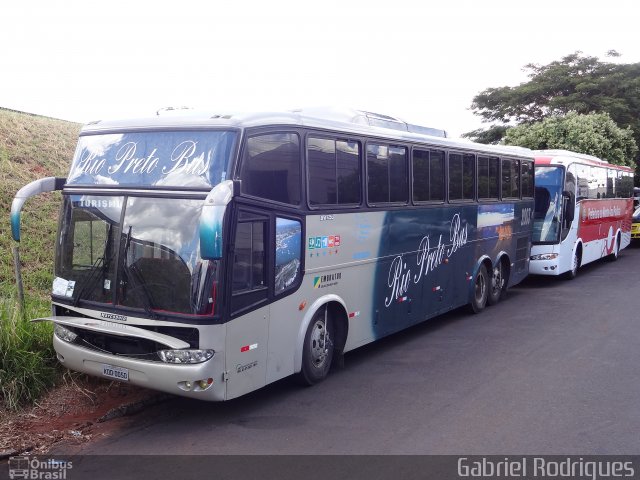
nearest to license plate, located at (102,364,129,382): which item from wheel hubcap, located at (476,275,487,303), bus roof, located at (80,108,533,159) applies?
bus roof, located at (80,108,533,159)

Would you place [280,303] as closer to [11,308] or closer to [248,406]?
[248,406]

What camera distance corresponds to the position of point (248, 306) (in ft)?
20.8

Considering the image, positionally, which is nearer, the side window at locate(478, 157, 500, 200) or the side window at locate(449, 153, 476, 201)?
the side window at locate(449, 153, 476, 201)

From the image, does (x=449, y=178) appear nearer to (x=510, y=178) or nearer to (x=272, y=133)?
(x=510, y=178)

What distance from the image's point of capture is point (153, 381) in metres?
6.05

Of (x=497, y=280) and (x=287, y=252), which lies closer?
(x=287, y=252)

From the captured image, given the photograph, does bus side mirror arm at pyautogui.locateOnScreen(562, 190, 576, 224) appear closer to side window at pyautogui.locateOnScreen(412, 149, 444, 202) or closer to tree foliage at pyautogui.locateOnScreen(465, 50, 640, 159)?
side window at pyautogui.locateOnScreen(412, 149, 444, 202)

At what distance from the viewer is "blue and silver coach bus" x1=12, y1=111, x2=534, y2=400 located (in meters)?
5.98

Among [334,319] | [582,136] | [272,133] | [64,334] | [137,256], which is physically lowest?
[334,319]

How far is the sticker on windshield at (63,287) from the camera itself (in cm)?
Answer: 662

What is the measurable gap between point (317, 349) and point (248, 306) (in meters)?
1.63

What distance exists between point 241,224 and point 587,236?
552 inches

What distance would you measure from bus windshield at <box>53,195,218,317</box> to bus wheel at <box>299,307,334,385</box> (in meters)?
1.85

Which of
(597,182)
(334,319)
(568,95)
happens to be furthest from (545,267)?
(568,95)
